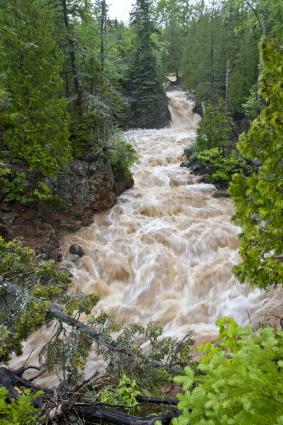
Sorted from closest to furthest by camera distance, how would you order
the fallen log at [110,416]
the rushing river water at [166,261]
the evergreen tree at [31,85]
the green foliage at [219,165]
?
the fallen log at [110,416]
the rushing river water at [166,261]
the evergreen tree at [31,85]
the green foliage at [219,165]

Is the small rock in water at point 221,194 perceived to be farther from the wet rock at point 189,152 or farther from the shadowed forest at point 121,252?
the wet rock at point 189,152

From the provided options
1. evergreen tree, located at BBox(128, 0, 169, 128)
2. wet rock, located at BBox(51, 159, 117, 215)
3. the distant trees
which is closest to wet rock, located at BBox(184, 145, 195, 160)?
wet rock, located at BBox(51, 159, 117, 215)

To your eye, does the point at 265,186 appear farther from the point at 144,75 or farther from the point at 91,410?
the point at 144,75

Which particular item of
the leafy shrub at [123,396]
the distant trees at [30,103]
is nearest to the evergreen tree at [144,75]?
the distant trees at [30,103]

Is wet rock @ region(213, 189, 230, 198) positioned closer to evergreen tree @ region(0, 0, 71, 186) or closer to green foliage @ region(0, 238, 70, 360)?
evergreen tree @ region(0, 0, 71, 186)

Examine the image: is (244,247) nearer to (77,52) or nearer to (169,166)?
(77,52)

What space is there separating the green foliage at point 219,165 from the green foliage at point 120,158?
4.59 meters

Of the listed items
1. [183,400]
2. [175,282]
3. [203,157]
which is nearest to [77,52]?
[203,157]

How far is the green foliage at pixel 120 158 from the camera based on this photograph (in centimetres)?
1716

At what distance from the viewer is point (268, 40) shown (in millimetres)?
5602

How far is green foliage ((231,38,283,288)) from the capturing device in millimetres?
5496

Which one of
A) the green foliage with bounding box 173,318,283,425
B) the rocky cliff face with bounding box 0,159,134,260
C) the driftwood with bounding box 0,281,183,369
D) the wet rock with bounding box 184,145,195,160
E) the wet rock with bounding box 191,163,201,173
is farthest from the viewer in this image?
the wet rock with bounding box 184,145,195,160

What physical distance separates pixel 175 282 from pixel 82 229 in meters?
5.36

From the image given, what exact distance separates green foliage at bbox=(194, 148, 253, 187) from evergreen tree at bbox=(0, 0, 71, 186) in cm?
998
